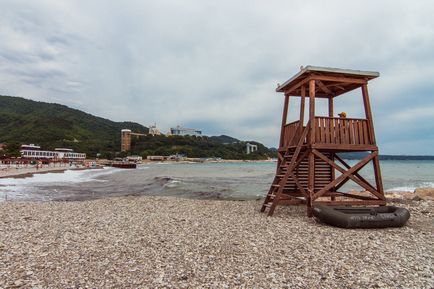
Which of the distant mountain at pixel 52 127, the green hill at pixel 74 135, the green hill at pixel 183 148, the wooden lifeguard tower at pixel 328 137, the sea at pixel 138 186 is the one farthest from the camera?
the green hill at pixel 183 148

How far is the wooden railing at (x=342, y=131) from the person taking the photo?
10609 millimetres

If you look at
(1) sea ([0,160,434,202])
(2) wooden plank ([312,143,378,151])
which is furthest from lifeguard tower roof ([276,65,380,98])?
(1) sea ([0,160,434,202])

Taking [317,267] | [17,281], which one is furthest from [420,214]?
[17,281]

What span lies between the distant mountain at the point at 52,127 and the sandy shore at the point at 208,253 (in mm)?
106829

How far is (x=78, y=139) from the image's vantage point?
146500mm

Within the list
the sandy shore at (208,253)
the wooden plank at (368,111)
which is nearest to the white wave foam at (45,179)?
the sandy shore at (208,253)

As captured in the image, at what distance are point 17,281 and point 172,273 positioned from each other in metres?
2.46

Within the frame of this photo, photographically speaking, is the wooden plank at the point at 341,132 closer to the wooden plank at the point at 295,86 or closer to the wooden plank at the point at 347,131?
the wooden plank at the point at 347,131

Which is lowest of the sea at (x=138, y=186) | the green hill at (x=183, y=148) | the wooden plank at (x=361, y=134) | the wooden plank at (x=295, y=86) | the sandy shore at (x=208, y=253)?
the sea at (x=138, y=186)

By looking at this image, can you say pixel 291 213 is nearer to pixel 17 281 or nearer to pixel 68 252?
pixel 68 252

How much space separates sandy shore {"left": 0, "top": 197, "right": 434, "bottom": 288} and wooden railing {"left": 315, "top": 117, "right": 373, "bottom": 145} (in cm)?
308

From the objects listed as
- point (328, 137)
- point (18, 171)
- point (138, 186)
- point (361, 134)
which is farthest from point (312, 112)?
point (18, 171)

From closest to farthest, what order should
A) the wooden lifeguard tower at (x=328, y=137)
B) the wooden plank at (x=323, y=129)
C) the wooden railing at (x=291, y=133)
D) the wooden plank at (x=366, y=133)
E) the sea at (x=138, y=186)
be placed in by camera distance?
the wooden lifeguard tower at (x=328, y=137), the wooden plank at (x=323, y=129), the wooden plank at (x=366, y=133), the wooden railing at (x=291, y=133), the sea at (x=138, y=186)

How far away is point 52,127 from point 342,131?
487 feet
